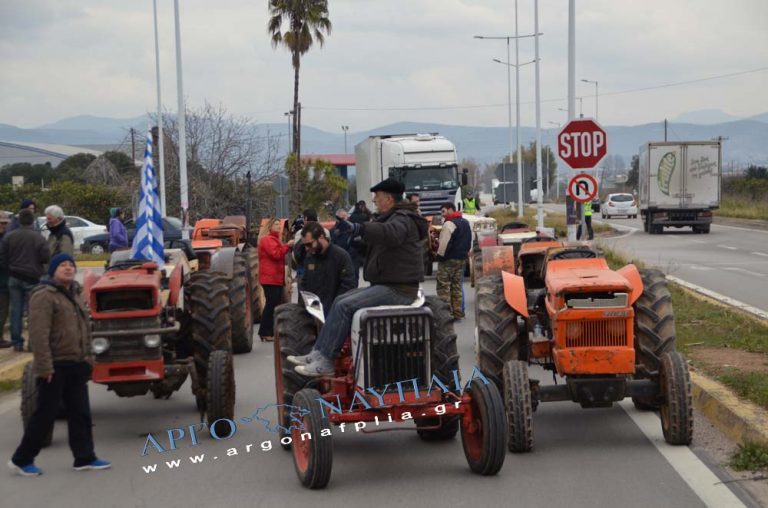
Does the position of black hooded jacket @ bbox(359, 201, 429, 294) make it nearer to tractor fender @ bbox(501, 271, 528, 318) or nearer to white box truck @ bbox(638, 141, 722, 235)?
tractor fender @ bbox(501, 271, 528, 318)

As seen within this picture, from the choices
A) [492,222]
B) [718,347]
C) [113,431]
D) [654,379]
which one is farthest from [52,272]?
[492,222]

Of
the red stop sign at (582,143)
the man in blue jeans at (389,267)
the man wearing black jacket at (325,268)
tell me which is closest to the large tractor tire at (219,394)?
the man wearing black jacket at (325,268)

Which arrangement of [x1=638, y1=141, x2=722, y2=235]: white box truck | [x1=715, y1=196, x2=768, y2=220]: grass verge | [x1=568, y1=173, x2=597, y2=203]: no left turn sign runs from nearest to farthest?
[x1=568, y1=173, x2=597, y2=203]: no left turn sign → [x1=638, y1=141, x2=722, y2=235]: white box truck → [x1=715, y1=196, x2=768, y2=220]: grass verge

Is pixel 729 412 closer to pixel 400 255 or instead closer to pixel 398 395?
pixel 398 395

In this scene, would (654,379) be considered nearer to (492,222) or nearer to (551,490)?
(551,490)

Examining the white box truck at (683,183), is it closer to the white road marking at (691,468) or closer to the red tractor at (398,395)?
the white road marking at (691,468)

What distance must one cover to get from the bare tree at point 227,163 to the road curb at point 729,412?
32.1 metres

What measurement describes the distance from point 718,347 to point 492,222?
1408 centimetres

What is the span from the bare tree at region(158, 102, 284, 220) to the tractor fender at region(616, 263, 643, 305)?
32353 millimetres

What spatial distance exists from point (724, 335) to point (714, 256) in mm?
18143

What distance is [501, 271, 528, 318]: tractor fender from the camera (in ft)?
33.1

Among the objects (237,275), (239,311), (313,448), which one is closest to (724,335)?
(239,311)

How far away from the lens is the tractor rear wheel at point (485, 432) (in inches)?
→ 316

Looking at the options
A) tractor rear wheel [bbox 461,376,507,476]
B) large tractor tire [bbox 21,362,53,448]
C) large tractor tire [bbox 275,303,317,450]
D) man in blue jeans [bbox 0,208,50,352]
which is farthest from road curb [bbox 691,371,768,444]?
man in blue jeans [bbox 0,208,50,352]
